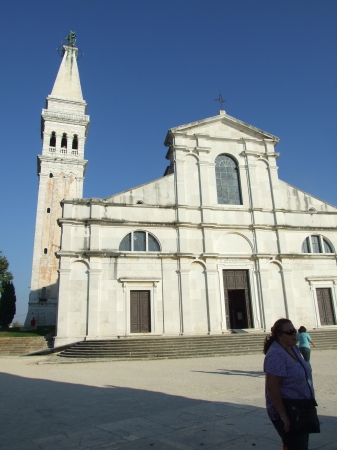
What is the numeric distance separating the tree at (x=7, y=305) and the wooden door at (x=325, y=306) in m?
35.7

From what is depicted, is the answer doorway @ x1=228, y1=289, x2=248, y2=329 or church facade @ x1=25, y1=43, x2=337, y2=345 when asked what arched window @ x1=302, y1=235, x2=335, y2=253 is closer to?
church facade @ x1=25, y1=43, x2=337, y2=345

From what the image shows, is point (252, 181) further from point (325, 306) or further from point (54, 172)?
point (54, 172)

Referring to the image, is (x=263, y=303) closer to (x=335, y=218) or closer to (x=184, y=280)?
(x=184, y=280)

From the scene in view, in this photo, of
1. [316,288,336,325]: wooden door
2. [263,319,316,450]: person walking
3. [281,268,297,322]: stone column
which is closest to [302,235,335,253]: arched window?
[281,268,297,322]: stone column

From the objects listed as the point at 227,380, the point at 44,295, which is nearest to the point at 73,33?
the point at 44,295

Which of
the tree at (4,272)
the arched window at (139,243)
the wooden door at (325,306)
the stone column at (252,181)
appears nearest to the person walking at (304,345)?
the arched window at (139,243)

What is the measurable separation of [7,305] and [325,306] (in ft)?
119

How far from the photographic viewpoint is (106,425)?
589 centimetres

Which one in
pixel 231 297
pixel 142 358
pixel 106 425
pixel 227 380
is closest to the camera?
pixel 106 425

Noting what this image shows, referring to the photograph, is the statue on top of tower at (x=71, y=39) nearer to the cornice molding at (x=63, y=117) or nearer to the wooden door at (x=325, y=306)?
the cornice molding at (x=63, y=117)

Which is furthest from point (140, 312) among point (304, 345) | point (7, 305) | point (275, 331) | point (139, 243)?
point (7, 305)

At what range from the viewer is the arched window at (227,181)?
2692cm

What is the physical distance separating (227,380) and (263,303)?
1472 centimetres

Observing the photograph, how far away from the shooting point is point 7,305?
141 ft
